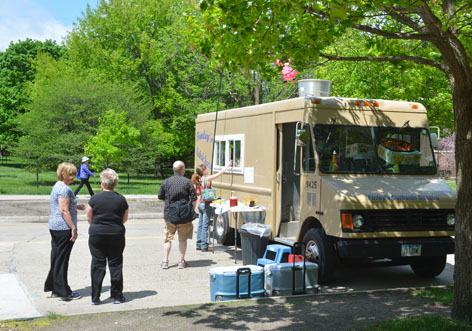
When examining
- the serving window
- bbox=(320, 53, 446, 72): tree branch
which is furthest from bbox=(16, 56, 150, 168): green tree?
bbox=(320, 53, 446, 72): tree branch

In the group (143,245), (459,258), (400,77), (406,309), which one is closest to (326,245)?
(406,309)

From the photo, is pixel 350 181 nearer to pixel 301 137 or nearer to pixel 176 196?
pixel 301 137

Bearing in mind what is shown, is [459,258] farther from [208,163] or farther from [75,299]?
[208,163]

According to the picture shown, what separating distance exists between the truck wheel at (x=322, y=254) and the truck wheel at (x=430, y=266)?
1508 mm

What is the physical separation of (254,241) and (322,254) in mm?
1439

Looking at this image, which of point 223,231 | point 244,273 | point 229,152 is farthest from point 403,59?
point 223,231

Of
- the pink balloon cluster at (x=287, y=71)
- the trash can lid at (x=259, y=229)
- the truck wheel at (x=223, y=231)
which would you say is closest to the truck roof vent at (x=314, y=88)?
the pink balloon cluster at (x=287, y=71)

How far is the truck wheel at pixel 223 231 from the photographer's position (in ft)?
42.8

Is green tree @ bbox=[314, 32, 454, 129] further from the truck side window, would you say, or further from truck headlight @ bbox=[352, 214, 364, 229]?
truck headlight @ bbox=[352, 214, 364, 229]

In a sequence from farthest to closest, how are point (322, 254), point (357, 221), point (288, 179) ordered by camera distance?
1. point (288, 179)
2. point (322, 254)
3. point (357, 221)

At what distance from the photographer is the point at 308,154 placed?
9.81 metres

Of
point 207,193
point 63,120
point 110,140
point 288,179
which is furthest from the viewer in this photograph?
point 63,120

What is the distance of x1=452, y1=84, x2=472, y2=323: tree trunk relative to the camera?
640cm

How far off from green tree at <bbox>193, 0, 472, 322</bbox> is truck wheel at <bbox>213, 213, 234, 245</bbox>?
4.18m
